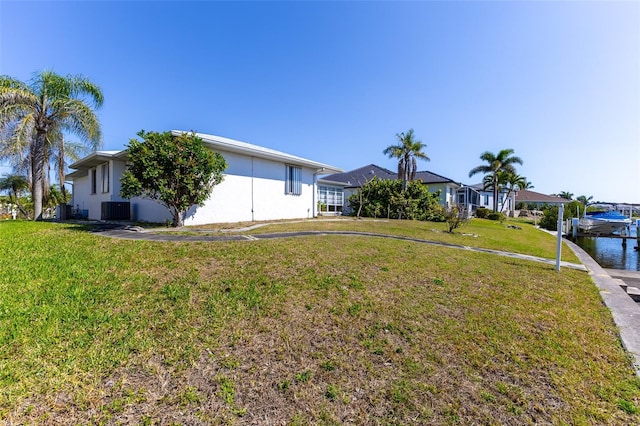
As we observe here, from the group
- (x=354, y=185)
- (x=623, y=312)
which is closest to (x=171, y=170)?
(x=623, y=312)

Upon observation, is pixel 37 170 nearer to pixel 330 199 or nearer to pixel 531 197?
pixel 330 199

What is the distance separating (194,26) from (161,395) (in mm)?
14749

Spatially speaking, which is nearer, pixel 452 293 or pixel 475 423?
pixel 475 423

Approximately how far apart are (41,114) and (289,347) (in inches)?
667

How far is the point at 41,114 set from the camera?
12.5 m

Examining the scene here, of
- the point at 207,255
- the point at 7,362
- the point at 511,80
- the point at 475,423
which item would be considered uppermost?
the point at 511,80

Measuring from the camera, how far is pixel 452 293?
4973 millimetres

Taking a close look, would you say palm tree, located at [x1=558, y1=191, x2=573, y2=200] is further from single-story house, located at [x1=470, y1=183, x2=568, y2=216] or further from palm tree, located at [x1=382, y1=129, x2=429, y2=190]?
palm tree, located at [x1=382, y1=129, x2=429, y2=190]

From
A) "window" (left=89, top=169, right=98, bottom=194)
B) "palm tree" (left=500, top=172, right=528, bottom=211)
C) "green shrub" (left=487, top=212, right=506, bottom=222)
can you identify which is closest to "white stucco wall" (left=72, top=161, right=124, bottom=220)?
"window" (left=89, top=169, right=98, bottom=194)

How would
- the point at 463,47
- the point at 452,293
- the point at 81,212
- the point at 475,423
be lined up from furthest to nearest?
the point at 81,212, the point at 463,47, the point at 452,293, the point at 475,423

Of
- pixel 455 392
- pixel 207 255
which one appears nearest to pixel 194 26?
pixel 207 255

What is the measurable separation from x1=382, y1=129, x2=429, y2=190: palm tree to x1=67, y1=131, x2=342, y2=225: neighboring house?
29.8 ft

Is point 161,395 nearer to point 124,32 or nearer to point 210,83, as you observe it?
point 124,32

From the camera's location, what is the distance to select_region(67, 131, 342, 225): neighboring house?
1272 centimetres
